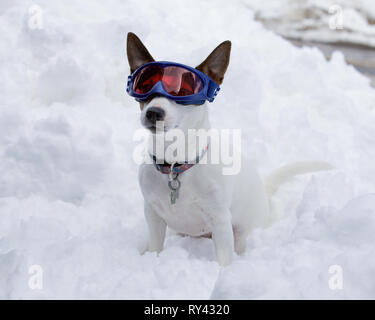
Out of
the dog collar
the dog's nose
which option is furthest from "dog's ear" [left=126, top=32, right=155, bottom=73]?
the dog collar

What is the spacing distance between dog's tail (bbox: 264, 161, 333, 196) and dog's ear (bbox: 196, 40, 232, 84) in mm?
1054

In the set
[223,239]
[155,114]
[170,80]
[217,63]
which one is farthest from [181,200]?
[217,63]

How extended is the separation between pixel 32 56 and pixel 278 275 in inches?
111

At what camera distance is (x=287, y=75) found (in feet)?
14.0

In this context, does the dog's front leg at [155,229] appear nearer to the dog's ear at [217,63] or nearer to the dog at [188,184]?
the dog at [188,184]

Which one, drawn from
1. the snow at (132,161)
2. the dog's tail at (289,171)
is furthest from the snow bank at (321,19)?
the dog's tail at (289,171)

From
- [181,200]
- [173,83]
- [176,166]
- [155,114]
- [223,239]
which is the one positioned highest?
[173,83]

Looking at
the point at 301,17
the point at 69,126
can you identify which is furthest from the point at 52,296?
the point at 301,17

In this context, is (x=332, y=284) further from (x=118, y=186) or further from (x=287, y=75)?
(x=287, y=75)

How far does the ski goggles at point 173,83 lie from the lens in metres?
1.79

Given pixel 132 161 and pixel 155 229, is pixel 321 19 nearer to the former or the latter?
pixel 132 161

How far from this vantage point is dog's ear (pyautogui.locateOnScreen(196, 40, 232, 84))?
193 centimetres

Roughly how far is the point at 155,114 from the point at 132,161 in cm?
139

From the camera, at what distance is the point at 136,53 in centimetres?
201
